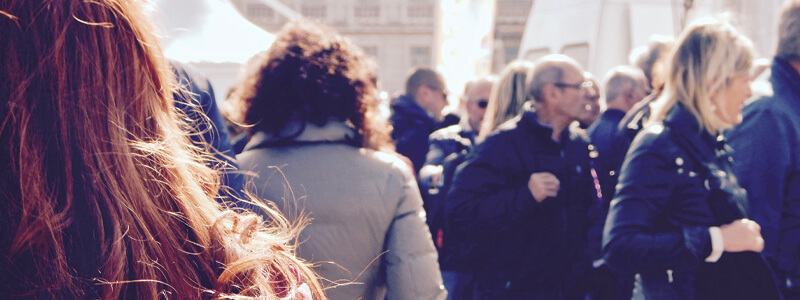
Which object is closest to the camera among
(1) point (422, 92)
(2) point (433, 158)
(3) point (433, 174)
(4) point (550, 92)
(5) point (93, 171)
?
(5) point (93, 171)

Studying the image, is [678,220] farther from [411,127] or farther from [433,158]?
[411,127]

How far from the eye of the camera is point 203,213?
0.88 metres

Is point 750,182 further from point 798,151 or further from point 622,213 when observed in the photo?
point 622,213

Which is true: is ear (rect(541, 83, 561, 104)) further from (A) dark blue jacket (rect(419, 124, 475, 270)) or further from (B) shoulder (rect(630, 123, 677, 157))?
(B) shoulder (rect(630, 123, 677, 157))

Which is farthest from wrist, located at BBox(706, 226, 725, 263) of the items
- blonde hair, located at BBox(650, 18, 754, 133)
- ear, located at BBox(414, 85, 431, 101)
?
ear, located at BBox(414, 85, 431, 101)

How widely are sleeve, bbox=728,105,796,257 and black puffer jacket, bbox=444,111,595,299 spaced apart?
26.9 inches

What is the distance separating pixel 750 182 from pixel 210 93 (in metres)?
1.88

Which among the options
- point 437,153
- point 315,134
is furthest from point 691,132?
point 437,153

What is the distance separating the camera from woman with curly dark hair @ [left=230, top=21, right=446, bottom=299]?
2.28 metres

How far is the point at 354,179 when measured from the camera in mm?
2291

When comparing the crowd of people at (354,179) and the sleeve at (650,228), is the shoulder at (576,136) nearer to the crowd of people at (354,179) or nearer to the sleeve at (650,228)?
the crowd of people at (354,179)

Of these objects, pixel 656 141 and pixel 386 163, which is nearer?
pixel 386 163

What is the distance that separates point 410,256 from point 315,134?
0.45 m

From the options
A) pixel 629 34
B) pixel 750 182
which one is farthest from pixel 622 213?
pixel 629 34
